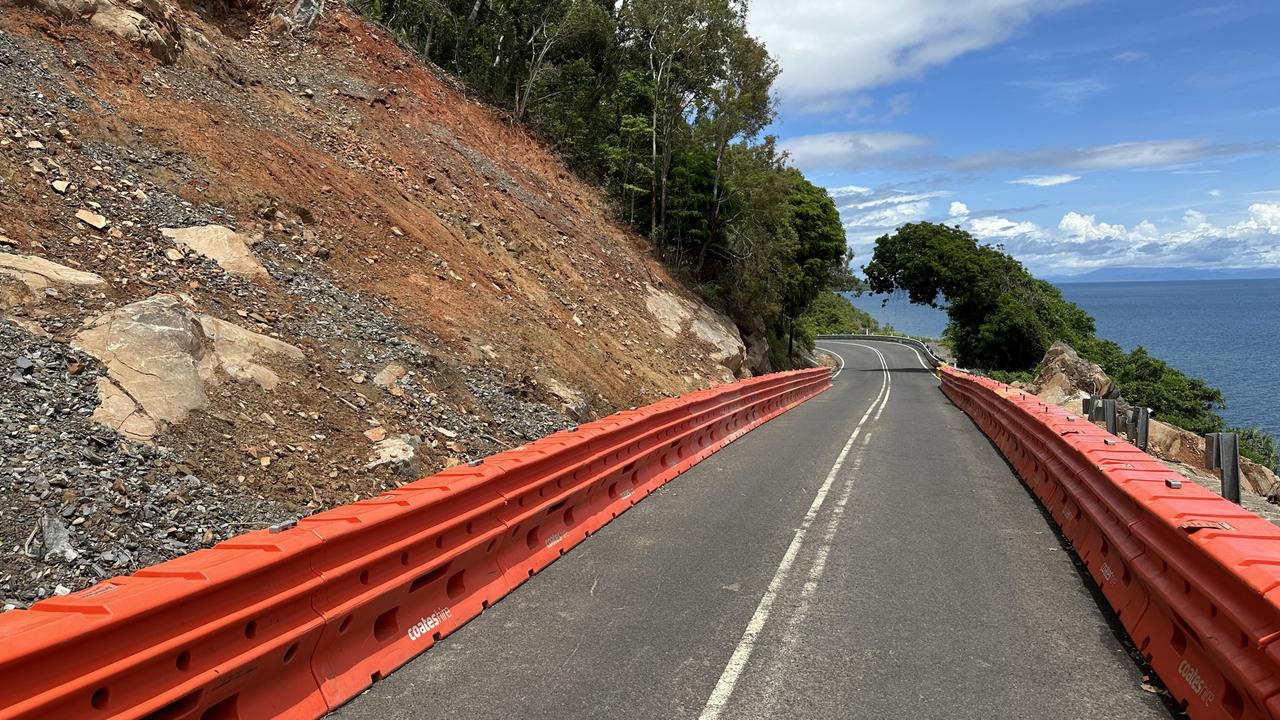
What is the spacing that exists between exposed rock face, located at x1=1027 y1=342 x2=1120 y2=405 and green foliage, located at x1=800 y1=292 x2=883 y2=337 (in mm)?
59098

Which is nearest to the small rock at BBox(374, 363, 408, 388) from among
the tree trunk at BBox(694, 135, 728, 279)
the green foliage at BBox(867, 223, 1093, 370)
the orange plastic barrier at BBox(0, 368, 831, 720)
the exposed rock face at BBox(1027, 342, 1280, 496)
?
the orange plastic barrier at BBox(0, 368, 831, 720)

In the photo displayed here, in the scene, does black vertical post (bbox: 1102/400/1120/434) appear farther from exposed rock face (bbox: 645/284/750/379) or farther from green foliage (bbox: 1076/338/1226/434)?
green foliage (bbox: 1076/338/1226/434)

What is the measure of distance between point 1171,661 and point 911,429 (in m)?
13.0

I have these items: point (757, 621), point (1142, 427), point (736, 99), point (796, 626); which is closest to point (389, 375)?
point (757, 621)

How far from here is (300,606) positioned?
4406mm

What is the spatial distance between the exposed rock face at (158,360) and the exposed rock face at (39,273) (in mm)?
665

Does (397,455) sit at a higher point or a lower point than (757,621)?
higher

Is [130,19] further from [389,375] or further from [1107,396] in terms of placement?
[1107,396]

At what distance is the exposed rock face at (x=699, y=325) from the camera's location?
25344 millimetres

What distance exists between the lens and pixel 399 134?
20.0 meters

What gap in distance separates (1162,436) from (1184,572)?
48.6ft

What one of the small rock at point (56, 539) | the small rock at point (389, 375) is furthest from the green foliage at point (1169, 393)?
the small rock at point (56, 539)

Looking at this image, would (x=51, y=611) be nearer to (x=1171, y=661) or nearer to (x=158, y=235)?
(x=1171, y=661)

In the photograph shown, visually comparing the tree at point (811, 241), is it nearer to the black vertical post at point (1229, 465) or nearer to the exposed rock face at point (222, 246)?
the exposed rock face at point (222, 246)
